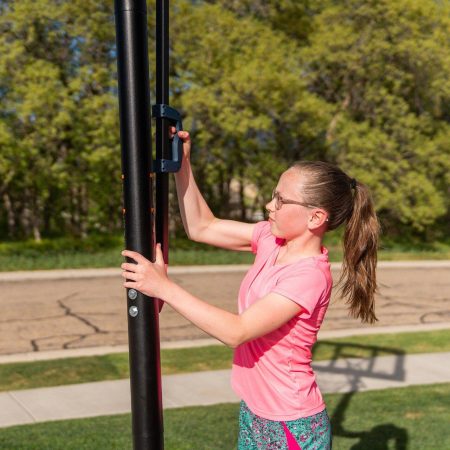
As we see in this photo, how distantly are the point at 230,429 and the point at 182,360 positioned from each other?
97.7 inches

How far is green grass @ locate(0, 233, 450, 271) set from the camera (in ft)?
56.7

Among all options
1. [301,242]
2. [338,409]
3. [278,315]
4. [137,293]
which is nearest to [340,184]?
[301,242]

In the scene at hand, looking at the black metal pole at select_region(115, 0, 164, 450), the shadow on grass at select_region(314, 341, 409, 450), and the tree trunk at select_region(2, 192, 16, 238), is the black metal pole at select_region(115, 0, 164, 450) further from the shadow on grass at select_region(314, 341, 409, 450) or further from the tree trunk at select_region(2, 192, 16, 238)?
the tree trunk at select_region(2, 192, 16, 238)

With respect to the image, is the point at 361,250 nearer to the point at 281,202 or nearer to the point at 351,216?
the point at 351,216

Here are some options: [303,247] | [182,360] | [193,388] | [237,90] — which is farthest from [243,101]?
[303,247]

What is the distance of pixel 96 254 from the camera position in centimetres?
1875

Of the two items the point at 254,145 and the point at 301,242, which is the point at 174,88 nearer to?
the point at 254,145

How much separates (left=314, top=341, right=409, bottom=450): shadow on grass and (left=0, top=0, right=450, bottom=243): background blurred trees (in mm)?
10802

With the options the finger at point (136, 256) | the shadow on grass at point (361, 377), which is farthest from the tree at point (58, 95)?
the finger at point (136, 256)

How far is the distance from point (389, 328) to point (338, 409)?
4.40 metres

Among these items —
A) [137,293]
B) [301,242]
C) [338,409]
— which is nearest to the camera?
[137,293]

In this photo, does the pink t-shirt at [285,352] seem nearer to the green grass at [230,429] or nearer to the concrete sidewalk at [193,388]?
the green grass at [230,429]

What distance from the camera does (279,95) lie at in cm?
1988

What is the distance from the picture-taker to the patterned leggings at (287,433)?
267cm
